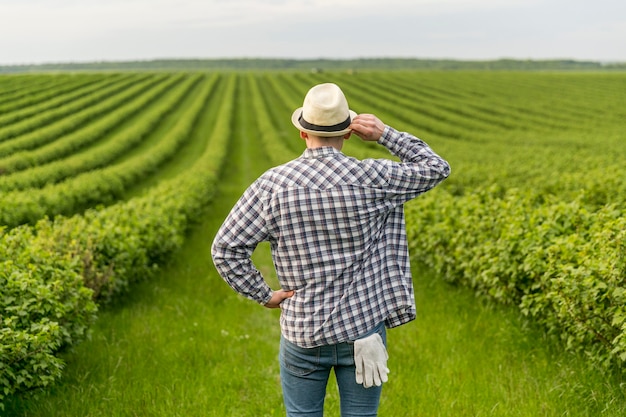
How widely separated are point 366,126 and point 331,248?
24.5 inches

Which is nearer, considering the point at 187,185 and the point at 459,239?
the point at 459,239

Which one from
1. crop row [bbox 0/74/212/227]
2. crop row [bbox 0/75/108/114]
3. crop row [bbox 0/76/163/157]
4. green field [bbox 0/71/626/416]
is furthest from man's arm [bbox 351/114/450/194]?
crop row [bbox 0/75/108/114]

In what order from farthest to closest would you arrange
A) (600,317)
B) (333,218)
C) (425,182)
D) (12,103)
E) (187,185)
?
(12,103), (187,185), (600,317), (425,182), (333,218)

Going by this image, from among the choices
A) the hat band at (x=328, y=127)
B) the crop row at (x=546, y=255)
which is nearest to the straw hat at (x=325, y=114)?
the hat band at (x=328, y=127)

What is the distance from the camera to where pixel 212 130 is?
42188 millimetres

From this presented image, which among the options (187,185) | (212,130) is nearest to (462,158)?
(187,185)

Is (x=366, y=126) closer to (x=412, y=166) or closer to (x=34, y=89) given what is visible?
(x=412, y=166)

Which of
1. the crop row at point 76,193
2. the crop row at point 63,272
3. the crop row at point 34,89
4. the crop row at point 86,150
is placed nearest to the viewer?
the crop row at point 63,272

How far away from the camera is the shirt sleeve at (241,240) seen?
2682mm

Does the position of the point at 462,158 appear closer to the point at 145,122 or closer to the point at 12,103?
the point at 12,103

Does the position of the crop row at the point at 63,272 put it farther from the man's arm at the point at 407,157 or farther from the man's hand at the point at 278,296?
the man's arm at the point at 407,157

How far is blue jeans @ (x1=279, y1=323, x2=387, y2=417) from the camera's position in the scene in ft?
9.06

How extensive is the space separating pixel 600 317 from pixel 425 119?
43359mm

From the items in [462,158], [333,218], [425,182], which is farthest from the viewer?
[462,158]
